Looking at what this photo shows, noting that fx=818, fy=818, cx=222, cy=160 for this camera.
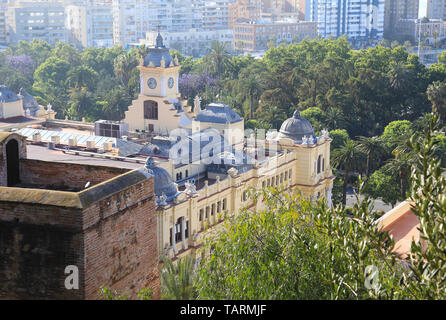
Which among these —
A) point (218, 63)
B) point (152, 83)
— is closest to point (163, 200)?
point (152, 83)

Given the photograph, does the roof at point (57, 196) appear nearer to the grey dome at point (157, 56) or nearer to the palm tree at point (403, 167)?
the grey dome at point (157, 56)

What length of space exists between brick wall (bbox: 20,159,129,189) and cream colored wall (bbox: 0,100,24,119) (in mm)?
49455

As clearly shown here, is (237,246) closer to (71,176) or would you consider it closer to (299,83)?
(71,176)

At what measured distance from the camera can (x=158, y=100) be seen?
3137 inches

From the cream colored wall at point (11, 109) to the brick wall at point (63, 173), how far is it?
4946 cm

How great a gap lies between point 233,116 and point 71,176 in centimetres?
4282

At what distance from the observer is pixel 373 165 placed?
91.2m

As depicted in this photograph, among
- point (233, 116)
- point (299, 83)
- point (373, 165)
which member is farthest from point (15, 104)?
point (299, 83)

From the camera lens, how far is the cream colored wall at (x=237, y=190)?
54.7 m

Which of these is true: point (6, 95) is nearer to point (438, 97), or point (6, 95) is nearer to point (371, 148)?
point (371, 148)

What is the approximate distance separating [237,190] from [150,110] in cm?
2013

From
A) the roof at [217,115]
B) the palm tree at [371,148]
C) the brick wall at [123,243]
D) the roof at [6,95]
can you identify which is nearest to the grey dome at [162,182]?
the roof at [217,115]

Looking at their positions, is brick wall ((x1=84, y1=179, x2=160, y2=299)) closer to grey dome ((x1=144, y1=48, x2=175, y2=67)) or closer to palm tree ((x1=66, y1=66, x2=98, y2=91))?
grey dome ((x1=144, y1=48, x2=175, y2=67))
